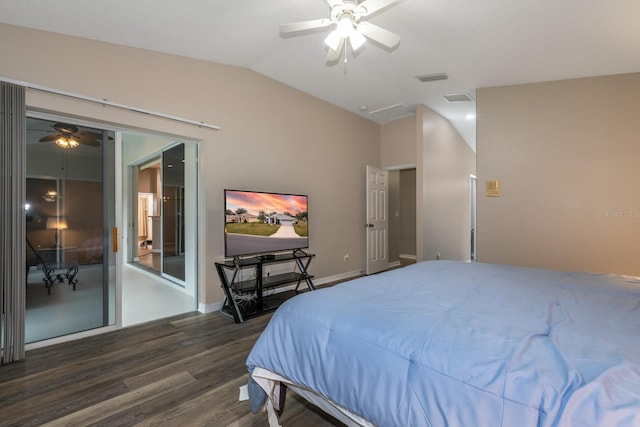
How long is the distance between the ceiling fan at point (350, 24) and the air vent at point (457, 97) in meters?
2.49

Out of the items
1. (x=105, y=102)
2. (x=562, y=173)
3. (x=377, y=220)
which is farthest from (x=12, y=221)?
(x=562, y=173)

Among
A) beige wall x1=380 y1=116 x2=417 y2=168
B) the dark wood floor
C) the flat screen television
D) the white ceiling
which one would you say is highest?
the white ceiling

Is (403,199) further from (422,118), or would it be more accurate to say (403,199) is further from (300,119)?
(300,119)

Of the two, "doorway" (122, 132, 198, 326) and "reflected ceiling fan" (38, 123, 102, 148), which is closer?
"reflected ceiling fan" (38, 123, 102, 148)

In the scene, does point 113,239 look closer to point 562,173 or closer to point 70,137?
point 70,137

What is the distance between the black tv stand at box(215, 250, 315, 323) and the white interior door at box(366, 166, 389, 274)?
1.82m

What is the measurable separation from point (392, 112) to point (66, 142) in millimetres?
4578

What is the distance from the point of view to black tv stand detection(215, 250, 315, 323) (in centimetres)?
324

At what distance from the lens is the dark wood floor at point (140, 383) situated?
170 centimetres

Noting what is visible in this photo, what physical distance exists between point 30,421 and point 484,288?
2.80 metres

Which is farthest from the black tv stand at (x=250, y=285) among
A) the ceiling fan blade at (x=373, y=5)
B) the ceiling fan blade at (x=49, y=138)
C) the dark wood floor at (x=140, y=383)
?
the ceiling fan blade at (x=373, y=5)

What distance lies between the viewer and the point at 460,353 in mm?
1024

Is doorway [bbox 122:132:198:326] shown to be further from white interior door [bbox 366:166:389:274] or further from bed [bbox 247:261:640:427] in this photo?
white interior door [bbox 366:166:389:274]

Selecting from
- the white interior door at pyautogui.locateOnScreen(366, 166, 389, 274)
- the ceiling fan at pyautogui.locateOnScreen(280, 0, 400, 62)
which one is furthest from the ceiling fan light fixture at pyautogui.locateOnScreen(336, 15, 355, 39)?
the white interior door at pyautogui.locateOnScreen(366, 166, 389, 274)
